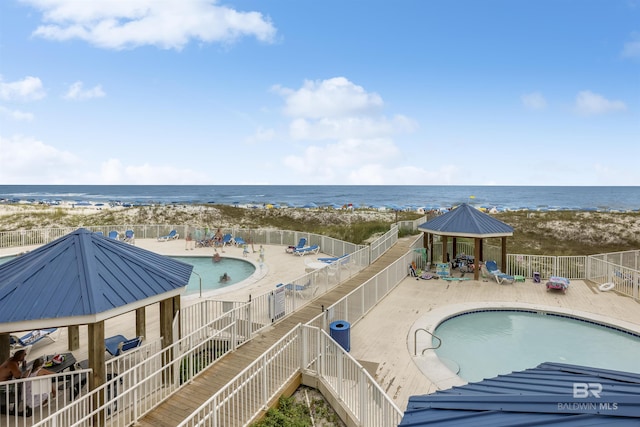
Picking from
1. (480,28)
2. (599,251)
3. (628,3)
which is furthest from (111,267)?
(599,251)

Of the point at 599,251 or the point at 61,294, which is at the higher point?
the point at 61,294

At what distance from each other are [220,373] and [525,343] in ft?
31.6

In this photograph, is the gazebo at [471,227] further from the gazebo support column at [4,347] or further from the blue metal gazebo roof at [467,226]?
the gazebo support column at [4,347]

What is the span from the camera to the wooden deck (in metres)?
6.28

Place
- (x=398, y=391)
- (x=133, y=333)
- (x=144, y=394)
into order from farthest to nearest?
1. (x=133, y=333)
2. (x=398, y=391)
3. (x=144, y=394)

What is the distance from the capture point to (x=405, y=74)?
33312 mm

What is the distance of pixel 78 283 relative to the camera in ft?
20.9

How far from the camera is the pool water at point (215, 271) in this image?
16487 millimetres

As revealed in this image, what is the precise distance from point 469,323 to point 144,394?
10.7 metres

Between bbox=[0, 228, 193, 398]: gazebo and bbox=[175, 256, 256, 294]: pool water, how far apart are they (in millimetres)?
7965

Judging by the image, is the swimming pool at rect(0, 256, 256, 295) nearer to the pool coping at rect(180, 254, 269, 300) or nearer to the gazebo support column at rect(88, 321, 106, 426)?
the pool coping at rect(180, 254, 269, 300)

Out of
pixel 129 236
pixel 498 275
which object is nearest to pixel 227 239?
pixel 129 236

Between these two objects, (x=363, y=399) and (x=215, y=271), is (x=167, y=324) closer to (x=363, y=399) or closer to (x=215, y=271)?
(x=363, y=399)

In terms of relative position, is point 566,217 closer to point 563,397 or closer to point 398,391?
point 398,391
